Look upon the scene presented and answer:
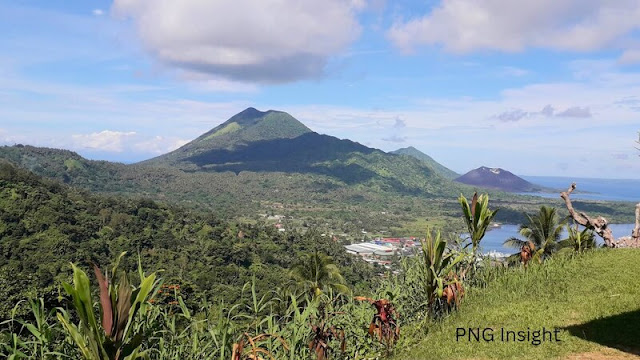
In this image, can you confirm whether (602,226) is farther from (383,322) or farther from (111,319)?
(111,319)

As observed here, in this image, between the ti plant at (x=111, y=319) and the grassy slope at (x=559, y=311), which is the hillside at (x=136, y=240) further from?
the ti plant at (x=111, y=319)

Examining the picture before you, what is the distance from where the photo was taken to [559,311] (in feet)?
22.4

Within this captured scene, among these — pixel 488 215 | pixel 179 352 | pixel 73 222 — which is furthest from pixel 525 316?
pixel 73 222

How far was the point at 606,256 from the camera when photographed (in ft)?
31.7

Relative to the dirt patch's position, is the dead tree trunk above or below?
above

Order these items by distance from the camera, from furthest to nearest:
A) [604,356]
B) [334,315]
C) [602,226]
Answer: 1. [602,226]
2. [334,315]
3. [604,356]

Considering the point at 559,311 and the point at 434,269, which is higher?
the point at 434,269

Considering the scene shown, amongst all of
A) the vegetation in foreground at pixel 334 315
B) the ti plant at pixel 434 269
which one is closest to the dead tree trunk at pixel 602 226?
the vegetation in foreground at pixel 334 315

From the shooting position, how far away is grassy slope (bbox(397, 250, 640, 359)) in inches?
223

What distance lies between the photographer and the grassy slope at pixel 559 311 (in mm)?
5656

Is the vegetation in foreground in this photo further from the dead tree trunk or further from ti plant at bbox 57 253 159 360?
the dead tree trunk

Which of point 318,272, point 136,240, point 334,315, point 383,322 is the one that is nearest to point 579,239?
point 383,322

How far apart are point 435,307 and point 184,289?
23.3m

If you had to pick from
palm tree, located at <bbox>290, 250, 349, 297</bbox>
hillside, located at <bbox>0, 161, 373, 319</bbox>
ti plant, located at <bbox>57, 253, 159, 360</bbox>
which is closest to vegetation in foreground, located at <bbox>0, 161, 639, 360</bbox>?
ti plant, located at <bbox>57, 253, 159, 360</bbox>
